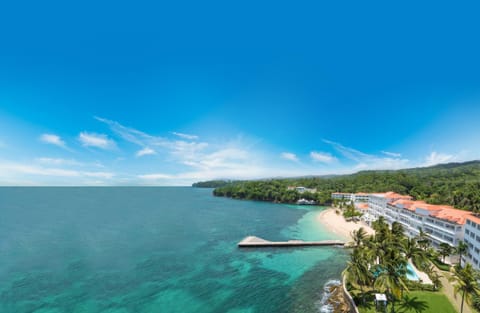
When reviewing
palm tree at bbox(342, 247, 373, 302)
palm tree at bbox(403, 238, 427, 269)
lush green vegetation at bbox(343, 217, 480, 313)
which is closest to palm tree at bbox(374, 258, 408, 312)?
lush green vegetation at bbox(343, 217, 480, 313)

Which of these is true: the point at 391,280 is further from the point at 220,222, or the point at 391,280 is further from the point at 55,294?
the point at 220,222

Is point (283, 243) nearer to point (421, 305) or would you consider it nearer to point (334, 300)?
point (334, 300)

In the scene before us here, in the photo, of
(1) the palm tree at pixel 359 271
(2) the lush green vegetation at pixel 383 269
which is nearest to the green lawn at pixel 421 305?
(2) the lush green vegetation at pixel 383 269

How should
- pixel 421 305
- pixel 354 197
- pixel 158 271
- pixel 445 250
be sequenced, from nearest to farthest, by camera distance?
pixel 421 305 < pixel 445 250 < pixel 158 271 < pixel 354 197

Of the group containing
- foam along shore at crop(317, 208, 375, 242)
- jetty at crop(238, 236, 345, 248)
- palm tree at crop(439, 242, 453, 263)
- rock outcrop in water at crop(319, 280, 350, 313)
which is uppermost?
palm tree at crop(439, 242, 453, 263)

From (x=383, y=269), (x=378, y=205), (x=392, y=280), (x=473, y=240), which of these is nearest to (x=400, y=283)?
(x=392, y=280)

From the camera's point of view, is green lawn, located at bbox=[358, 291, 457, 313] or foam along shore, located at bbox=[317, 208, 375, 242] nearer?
green lawn, located at bbox=[358, 291, 457, 313]

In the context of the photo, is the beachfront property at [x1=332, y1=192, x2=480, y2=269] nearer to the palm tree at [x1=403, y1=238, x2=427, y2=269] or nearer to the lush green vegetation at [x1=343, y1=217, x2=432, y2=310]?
the palm tree at [x1=403, y1=238, x2=427, y2=269]

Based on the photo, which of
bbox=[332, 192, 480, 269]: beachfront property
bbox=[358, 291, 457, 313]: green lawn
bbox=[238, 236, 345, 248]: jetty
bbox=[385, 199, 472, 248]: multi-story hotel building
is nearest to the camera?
bbox=[358, 291, 457, 313]: green lawn

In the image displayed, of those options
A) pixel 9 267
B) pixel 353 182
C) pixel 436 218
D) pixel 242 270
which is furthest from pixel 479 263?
pixel 353 182
